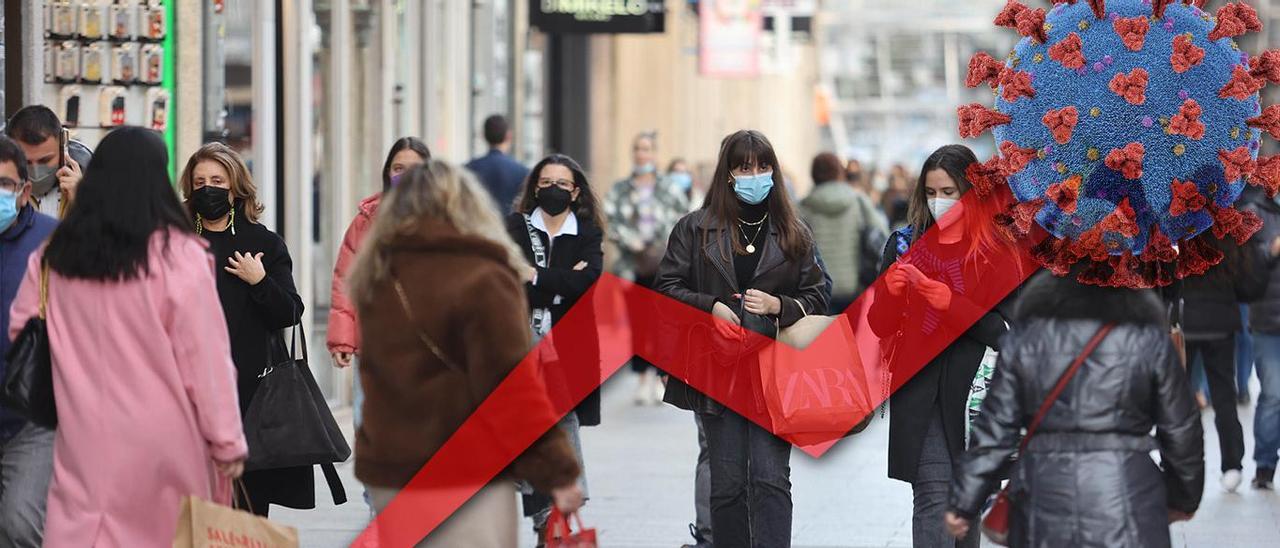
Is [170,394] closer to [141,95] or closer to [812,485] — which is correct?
[141,95]

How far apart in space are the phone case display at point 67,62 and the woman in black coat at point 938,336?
15.7 feet

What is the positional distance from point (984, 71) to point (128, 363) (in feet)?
8.64

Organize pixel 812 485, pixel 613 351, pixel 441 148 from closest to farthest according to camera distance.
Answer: pixel 812 485 → pixel 441 148 → pixel 613 351

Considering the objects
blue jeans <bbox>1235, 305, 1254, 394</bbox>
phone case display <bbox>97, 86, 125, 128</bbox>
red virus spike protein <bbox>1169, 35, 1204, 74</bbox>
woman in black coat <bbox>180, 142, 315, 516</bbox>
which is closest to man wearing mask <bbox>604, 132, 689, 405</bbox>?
blue jeans <bbox>1235, 305, 1254, 394</bbox>

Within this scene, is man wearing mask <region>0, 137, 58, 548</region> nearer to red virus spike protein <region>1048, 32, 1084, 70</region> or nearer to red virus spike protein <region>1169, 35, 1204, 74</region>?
red virus spike protein <region>1048, 32, 1084, 70</region>

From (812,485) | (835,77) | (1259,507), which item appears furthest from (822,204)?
(835,77)

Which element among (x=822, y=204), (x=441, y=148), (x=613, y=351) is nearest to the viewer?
(x=822, y=204)

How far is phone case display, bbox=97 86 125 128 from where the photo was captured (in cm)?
1041

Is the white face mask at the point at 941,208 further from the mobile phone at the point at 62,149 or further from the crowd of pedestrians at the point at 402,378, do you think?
the mobile phone at the point at 62,149

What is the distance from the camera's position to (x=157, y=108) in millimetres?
10844

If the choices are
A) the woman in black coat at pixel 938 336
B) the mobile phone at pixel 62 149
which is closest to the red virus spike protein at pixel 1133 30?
the woman in black coat at pixel 938 336

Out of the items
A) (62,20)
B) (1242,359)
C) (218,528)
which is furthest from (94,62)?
(1242,359)

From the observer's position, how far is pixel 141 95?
10.8 metres

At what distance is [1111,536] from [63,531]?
273cm
